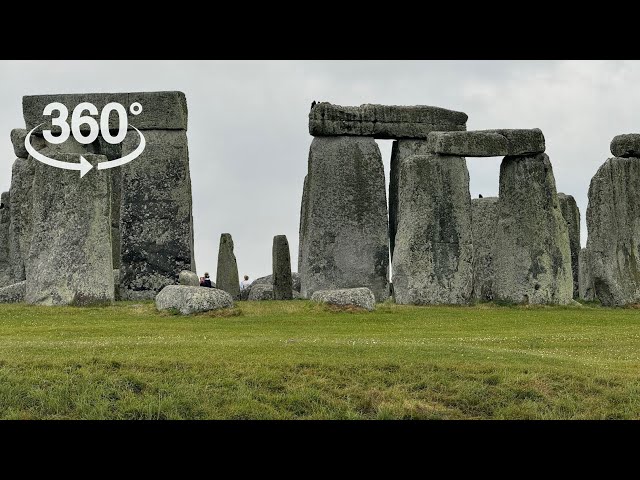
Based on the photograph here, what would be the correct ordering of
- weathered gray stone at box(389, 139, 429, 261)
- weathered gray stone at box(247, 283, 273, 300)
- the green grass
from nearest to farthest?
the green grass → weathered gray stone at box(247, 283, 273, 300) → weathered gray stone at box(389, 139, 429, 261)

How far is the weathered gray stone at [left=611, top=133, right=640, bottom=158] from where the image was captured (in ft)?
90.6

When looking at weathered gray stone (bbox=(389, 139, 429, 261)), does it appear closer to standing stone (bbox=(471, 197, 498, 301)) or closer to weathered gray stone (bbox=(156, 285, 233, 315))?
standing stone (bbox=(471, 197, 498, 301))

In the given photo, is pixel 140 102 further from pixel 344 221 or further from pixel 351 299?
pixel 351 299

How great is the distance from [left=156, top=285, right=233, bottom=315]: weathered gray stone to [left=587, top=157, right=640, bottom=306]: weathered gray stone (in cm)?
885

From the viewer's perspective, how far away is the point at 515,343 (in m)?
18.7

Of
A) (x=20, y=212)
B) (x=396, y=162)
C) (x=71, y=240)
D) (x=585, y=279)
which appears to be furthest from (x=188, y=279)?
(x=585, y=279)

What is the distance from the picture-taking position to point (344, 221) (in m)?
31.6

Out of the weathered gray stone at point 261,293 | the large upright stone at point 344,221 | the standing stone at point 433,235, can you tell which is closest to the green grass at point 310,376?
the standing stone at point 433,235

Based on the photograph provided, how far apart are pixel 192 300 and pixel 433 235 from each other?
7008mm

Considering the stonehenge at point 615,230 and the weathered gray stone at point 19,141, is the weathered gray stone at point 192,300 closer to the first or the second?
the stonehenge at point 615,230

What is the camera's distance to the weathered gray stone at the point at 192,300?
21969 millimetres

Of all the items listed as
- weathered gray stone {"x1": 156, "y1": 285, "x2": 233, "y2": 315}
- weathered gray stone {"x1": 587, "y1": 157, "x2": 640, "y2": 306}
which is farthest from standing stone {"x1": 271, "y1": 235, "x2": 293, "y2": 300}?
weathered gray stone {"x1": 587, "y1": 157, "x2": 640, "y2": 306}

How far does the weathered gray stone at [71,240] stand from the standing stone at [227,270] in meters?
6.19

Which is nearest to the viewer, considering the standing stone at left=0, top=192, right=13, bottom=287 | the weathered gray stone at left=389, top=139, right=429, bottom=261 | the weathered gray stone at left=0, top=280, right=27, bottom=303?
the weathered gray stone at left=0, top=280, right=27, bottom=303
